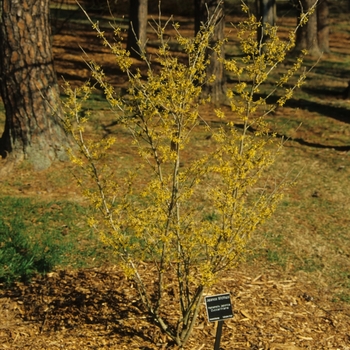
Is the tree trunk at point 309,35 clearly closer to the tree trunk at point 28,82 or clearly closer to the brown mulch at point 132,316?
the tree trunk at point 28,82

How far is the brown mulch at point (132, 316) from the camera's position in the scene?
5.09 metres

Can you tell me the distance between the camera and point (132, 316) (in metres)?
5.41

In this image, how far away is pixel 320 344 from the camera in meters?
5.21

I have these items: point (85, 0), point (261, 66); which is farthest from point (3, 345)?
point (85, 0)

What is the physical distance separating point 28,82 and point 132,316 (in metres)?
3.81

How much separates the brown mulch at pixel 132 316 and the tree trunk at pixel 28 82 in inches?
98.1

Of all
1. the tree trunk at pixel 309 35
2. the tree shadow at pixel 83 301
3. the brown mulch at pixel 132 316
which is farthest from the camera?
the tree trunk at pixel 309 35

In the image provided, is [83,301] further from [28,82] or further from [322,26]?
[322,26]

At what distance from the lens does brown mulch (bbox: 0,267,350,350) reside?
509cm

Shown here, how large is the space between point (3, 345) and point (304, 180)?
16.0ft

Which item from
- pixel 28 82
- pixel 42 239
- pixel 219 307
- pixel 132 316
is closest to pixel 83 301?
pixel 132 316

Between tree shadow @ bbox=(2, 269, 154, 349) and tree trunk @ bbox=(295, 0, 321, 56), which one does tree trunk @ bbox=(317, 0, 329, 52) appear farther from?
tree shadow @ bbox=(2, 269, 154, 349)

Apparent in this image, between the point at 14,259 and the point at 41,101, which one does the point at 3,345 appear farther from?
the point at 41,101

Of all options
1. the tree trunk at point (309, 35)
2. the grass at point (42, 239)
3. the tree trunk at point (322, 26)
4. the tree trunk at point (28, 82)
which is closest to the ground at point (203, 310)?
the grass at point (42, 239)
